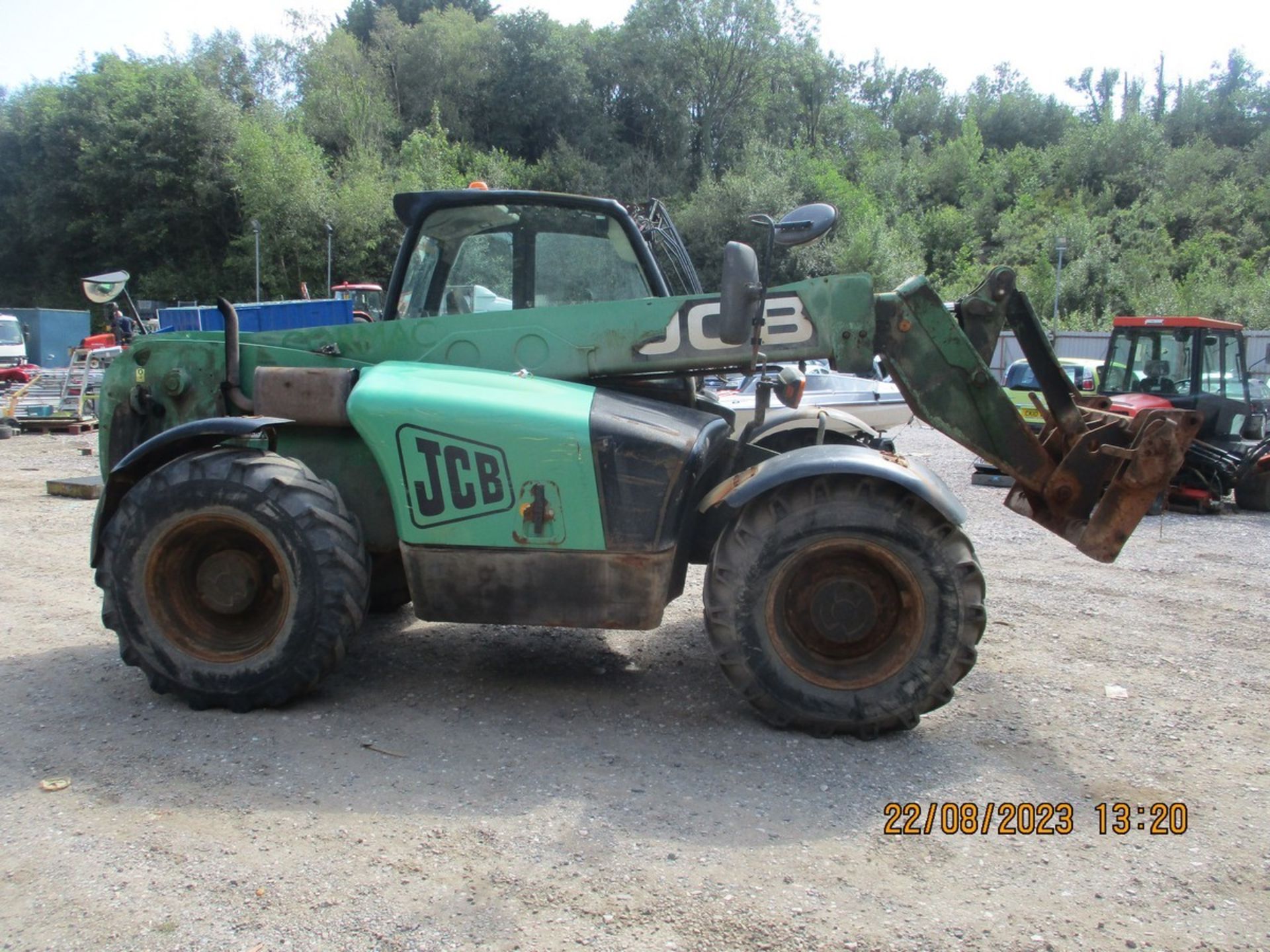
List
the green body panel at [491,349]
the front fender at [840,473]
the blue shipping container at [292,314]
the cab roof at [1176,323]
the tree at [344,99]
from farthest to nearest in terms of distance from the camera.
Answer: the tree at [344,99], the cab roof at [1176,323], the blue shipping container at [292,314], the green body panel at [491,349], the front fender at [840,473]

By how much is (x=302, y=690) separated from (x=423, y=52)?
182 feet

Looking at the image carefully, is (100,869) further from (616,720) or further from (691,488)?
(691,488)

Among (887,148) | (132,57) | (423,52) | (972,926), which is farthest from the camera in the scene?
(887,148)

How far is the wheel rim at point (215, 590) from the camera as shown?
4621 mm

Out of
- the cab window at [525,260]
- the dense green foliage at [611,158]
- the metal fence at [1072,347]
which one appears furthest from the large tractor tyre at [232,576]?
the dense green foliage at [611,158]

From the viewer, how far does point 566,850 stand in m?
3.44

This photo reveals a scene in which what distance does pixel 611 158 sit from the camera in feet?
164

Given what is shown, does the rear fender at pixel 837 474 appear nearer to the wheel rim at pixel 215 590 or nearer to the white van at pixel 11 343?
the wheel rim at pixel 215 590

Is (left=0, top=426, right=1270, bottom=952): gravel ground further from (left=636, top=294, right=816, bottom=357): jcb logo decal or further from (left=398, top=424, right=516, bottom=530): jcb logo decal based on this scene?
(left=636, top=294, right=816, bottom=357): jcb logo decal

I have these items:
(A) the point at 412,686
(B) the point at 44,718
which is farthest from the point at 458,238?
(B) the point at 44,718

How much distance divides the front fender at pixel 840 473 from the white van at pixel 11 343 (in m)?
28.6

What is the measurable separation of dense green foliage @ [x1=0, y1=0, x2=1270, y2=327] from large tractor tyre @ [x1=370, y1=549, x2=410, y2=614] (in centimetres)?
2942

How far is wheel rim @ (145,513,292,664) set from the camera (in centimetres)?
462

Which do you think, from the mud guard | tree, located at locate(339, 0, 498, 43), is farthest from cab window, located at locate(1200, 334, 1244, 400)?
tree, located at locate(339, 0, 498, 43)
